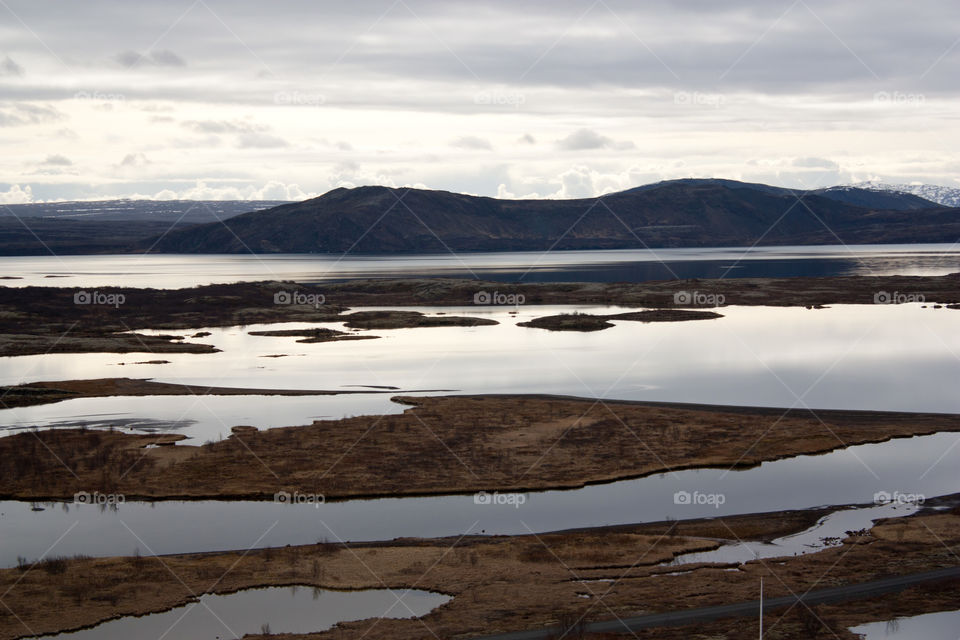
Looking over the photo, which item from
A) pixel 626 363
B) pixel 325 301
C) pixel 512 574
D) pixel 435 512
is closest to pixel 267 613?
pixel 512 574

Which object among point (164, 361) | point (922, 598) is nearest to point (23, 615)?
point (922, 598)

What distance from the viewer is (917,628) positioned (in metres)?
25.8

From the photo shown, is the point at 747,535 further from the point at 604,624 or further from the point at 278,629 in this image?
the point at 278,629

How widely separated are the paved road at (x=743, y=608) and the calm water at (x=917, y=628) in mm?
1846

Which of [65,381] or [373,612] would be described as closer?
[373,612]

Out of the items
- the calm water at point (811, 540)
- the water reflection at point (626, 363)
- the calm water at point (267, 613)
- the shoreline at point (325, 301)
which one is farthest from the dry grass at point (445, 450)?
the shoreline at point (325, 301)

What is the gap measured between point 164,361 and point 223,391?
1833 centimetres

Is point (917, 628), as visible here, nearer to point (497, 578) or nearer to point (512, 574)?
point (512, 574)

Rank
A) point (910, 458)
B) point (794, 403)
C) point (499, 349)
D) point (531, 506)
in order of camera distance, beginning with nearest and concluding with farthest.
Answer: point (531, 506) < point (910, 458) < point (794, 403) < point (499, 349)

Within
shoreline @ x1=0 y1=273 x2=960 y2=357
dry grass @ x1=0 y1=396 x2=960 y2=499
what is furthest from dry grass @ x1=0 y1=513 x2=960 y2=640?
shoreline @ x1=0 y1=273 x2=960 y2=357

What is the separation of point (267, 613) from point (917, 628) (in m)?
18.7

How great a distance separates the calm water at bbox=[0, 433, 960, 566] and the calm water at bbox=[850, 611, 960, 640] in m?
10.6

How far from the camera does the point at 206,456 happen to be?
44.9 m

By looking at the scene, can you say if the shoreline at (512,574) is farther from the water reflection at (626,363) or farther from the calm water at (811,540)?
the water reflection at (626,363)
